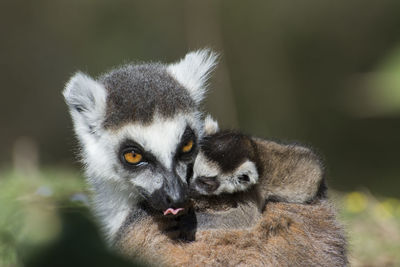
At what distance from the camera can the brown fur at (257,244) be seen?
343 cm

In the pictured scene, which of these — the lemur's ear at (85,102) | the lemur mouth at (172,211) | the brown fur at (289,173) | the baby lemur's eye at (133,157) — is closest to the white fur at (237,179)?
the brown fur at (289,173)

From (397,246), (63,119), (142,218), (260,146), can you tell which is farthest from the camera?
(63,119)

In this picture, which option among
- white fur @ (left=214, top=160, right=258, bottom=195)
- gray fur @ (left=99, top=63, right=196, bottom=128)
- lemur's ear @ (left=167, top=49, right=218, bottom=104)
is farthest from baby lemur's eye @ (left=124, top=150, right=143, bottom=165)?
lemur's ear @ (left=167, top=49, right=218, bottom=104)

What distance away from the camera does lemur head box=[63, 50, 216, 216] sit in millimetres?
3545

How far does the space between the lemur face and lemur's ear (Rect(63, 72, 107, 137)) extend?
74 centimetres

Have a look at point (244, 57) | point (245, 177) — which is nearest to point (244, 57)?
point (244, 57)

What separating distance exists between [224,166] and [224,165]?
0.04ft

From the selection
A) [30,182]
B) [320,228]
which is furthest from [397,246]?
[30,182]

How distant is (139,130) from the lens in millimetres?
3621

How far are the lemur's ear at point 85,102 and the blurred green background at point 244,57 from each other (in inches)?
265

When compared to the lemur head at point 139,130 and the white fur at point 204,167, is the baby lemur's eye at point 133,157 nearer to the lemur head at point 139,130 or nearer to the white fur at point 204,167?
the lemur head at point 139,130

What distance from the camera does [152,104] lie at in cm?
372

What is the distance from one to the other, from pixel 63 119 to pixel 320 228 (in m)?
9.14

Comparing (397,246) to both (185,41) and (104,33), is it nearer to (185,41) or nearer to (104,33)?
(185,41)
